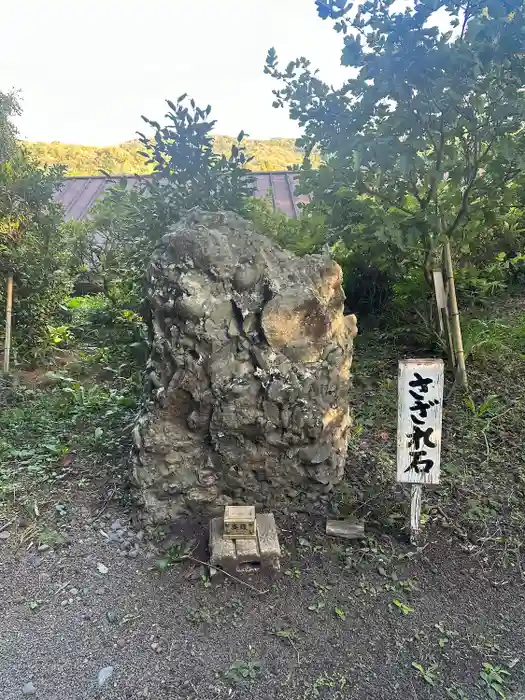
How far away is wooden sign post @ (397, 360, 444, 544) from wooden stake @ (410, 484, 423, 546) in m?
0.06

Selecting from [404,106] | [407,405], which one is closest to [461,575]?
[407,405]

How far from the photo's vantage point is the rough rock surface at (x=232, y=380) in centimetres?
267

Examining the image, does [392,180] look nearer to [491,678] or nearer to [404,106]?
[404,106]

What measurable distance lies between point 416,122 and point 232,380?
6.50 ft

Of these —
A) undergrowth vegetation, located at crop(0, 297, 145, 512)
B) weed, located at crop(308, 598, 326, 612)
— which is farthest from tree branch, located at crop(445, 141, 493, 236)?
weed, located at crop(308, 598, 326, 612)

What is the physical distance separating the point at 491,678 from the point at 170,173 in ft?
12.1

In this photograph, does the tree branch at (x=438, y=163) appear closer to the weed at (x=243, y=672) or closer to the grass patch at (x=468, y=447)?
the grass patch at (x=468, y=447)

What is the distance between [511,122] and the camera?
11.0ft

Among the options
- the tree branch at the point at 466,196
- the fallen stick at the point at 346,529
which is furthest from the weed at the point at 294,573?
the tree branch at the point at 466,196

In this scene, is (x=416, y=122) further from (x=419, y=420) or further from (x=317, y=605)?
(x=317, y=605)

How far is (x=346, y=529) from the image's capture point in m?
2.69

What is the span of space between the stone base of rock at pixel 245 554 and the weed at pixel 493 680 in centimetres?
93

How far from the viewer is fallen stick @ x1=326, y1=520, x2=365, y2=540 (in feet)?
8.73

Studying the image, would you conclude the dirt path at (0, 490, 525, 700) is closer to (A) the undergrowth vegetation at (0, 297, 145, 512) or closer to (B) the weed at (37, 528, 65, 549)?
(B) the weed at (37, 528, 65, 549)
